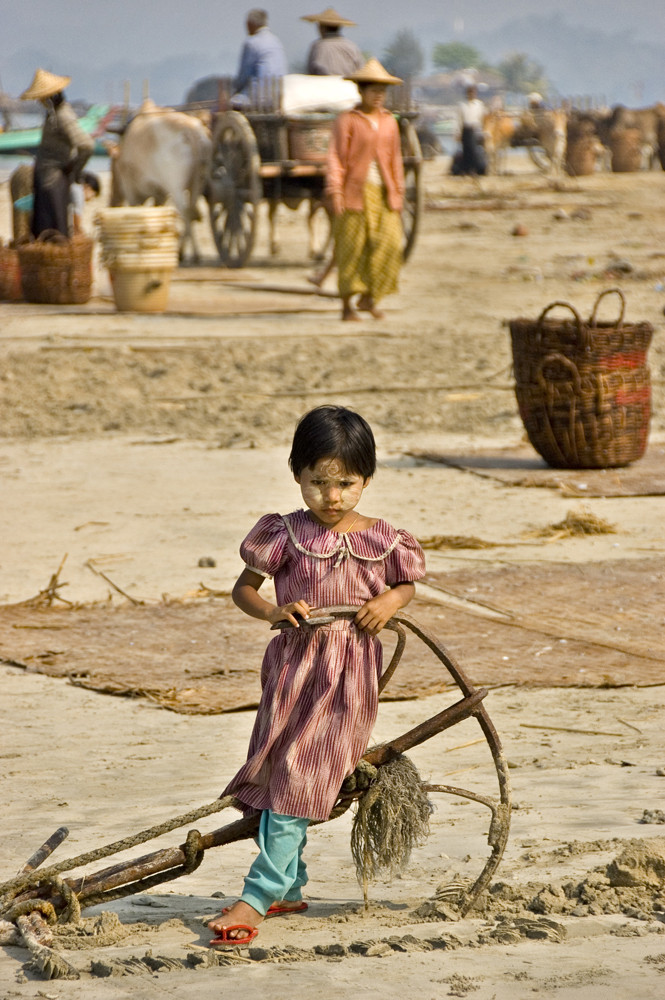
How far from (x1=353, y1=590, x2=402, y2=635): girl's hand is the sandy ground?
0.55m

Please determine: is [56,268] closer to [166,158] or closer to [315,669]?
[166,158]

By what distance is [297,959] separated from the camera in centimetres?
249

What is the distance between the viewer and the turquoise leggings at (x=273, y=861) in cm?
266

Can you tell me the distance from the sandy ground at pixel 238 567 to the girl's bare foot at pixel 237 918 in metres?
0.04

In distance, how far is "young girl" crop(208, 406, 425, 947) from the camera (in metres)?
2.68

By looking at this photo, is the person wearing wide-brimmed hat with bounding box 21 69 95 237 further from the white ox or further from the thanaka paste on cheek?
A: the thanaka paste on cheek

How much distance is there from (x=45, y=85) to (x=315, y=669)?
10257 mm

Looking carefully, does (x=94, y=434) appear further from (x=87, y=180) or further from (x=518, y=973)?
(x=518, y=973)

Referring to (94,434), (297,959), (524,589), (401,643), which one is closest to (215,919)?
(297,959)

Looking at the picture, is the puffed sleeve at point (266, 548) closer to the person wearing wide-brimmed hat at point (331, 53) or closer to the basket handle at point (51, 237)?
the basket handle at point (51, 237)

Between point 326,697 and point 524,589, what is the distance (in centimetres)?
274

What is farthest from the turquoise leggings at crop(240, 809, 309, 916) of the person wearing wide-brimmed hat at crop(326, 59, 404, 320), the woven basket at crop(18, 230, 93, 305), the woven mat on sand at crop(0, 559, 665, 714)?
the woven basket at crop(18, 230, 93, 305)

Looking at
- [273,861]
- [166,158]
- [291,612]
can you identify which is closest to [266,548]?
[291,612]

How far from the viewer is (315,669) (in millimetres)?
2709
